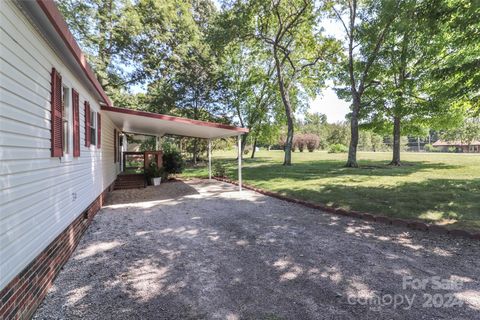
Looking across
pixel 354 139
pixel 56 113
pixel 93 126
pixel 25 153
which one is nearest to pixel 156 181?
pixel 93 126

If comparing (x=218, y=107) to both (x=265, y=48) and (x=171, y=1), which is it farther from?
(x=171, y=1)

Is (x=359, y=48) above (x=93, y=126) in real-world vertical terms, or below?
above

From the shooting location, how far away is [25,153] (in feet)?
7.80

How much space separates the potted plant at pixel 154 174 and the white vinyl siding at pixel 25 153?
7.43m

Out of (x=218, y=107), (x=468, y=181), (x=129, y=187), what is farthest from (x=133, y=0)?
(x=468, y=181)

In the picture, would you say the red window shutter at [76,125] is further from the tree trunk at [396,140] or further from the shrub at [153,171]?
the tree trunk at [396,140]

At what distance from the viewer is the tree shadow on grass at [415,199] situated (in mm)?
4916

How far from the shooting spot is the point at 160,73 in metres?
19.2

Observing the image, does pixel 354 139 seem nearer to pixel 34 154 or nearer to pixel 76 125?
pixel 76 125

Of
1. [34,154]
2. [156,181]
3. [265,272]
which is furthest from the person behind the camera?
[156,181]

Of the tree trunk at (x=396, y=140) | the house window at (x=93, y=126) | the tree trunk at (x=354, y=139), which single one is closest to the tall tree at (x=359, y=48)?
the tree trunk at (x=354, y=139)

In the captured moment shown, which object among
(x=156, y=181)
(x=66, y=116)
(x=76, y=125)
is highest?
(x=66, y=116)

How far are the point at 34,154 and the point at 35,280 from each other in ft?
4.17

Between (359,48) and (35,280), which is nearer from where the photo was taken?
(35,280)
